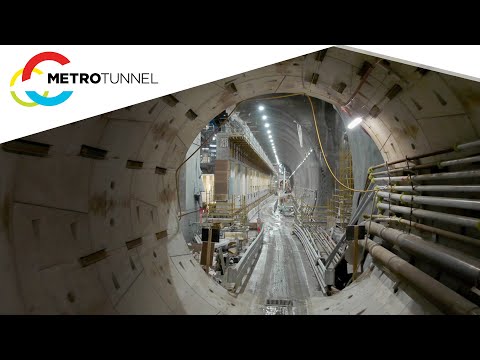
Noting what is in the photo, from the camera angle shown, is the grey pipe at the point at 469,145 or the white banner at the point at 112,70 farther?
the grey pipe at the point at 469,145

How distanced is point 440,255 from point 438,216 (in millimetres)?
481

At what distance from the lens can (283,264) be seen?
33.8 feet

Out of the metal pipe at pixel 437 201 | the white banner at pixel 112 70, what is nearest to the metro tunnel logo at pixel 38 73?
the white banner at pixel 112 70

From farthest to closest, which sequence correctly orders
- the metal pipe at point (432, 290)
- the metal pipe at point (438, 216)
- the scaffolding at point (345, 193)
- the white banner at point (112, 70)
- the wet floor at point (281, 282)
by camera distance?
the scaffolding at point (345, 193)
the wet floor at point (281, 282)
the metal pipe at point (438, 216)
the metal pipe at point (432, 290)
the white banner at point (112, 70)

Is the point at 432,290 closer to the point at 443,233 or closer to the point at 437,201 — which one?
the point at 443,233

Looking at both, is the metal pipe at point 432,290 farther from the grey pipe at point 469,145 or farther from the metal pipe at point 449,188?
the grey pipe at point 469,145

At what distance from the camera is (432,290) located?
2629mm

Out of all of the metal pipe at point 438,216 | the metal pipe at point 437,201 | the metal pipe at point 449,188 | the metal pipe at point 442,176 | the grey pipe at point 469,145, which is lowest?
the metal pipe at point 438,216

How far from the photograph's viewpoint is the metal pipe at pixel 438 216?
7.78 feet

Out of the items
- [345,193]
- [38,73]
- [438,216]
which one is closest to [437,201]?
[438,216]

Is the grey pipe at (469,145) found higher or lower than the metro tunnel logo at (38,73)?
lower

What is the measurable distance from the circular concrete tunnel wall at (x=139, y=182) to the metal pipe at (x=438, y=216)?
0.86m

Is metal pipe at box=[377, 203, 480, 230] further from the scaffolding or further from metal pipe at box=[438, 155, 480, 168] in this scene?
the scaffolding
